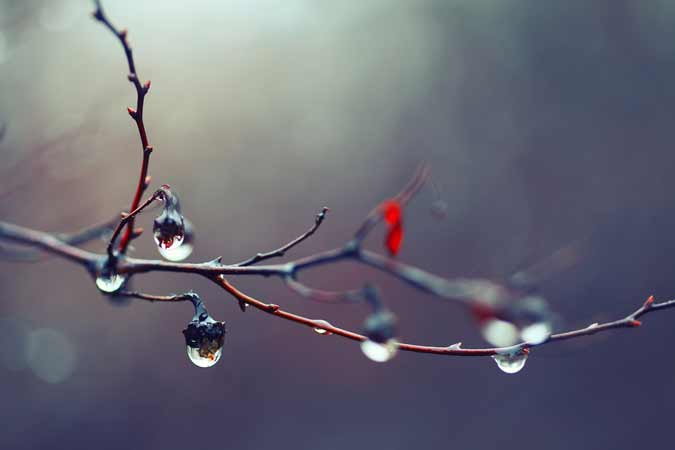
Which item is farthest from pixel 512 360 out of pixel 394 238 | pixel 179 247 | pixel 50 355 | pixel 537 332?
pixel 50 355

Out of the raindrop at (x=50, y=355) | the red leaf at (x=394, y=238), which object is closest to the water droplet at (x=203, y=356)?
the red leaf at (x=394, y=238)

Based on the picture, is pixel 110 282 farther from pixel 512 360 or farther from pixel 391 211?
pixel 512 360

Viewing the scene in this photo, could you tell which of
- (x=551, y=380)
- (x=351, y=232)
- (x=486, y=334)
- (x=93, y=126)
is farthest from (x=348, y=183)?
(x=486, y=334)

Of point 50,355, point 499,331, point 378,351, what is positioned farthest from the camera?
point 50,355

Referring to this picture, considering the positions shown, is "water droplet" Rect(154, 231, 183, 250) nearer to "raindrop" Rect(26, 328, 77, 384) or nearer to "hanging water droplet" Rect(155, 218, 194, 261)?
"hanging water droplet" Rect(155, 218, 194, 261)

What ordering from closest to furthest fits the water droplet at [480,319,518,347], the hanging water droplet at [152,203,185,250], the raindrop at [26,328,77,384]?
the water droplet at [480,319,518,347] < the hanging water droplet at [152,203,185,250] < the raindrop at [26,328,77,384]

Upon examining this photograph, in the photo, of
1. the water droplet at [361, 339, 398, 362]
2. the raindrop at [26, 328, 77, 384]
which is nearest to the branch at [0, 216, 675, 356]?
the water droplet at [361, 339, 398, 362]
